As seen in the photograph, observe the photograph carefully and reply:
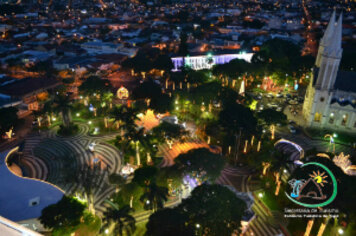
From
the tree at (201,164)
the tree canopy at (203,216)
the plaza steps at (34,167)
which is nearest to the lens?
the tree canopy at (203,216)

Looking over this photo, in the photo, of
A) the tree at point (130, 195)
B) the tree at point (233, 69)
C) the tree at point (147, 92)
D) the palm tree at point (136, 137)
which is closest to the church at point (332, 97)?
the tree at point (233, 69)

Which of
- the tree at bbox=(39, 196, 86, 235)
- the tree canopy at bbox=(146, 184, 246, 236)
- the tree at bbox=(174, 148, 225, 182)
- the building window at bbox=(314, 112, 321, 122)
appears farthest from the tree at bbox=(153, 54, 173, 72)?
the tree canopy at bbox=(146, 184, 246, 236)

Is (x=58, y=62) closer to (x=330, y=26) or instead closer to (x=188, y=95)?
(x=188, y=95)

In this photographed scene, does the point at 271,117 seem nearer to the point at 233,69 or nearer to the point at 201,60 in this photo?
the point at 233,69

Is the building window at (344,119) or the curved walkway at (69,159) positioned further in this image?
the building window at (344,119)

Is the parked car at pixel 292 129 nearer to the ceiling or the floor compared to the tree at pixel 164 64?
nearer to the floor

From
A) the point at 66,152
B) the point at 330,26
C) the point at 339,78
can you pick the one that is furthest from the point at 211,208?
the point at 330,26

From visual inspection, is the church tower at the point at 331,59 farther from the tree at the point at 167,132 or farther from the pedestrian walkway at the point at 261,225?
the pedestrian walkway at the point at 261,225

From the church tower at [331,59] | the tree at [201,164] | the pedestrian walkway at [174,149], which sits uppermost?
the church tower at [331,59]

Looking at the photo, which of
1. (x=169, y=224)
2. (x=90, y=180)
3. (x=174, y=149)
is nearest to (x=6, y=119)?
(x=90, y=180)
